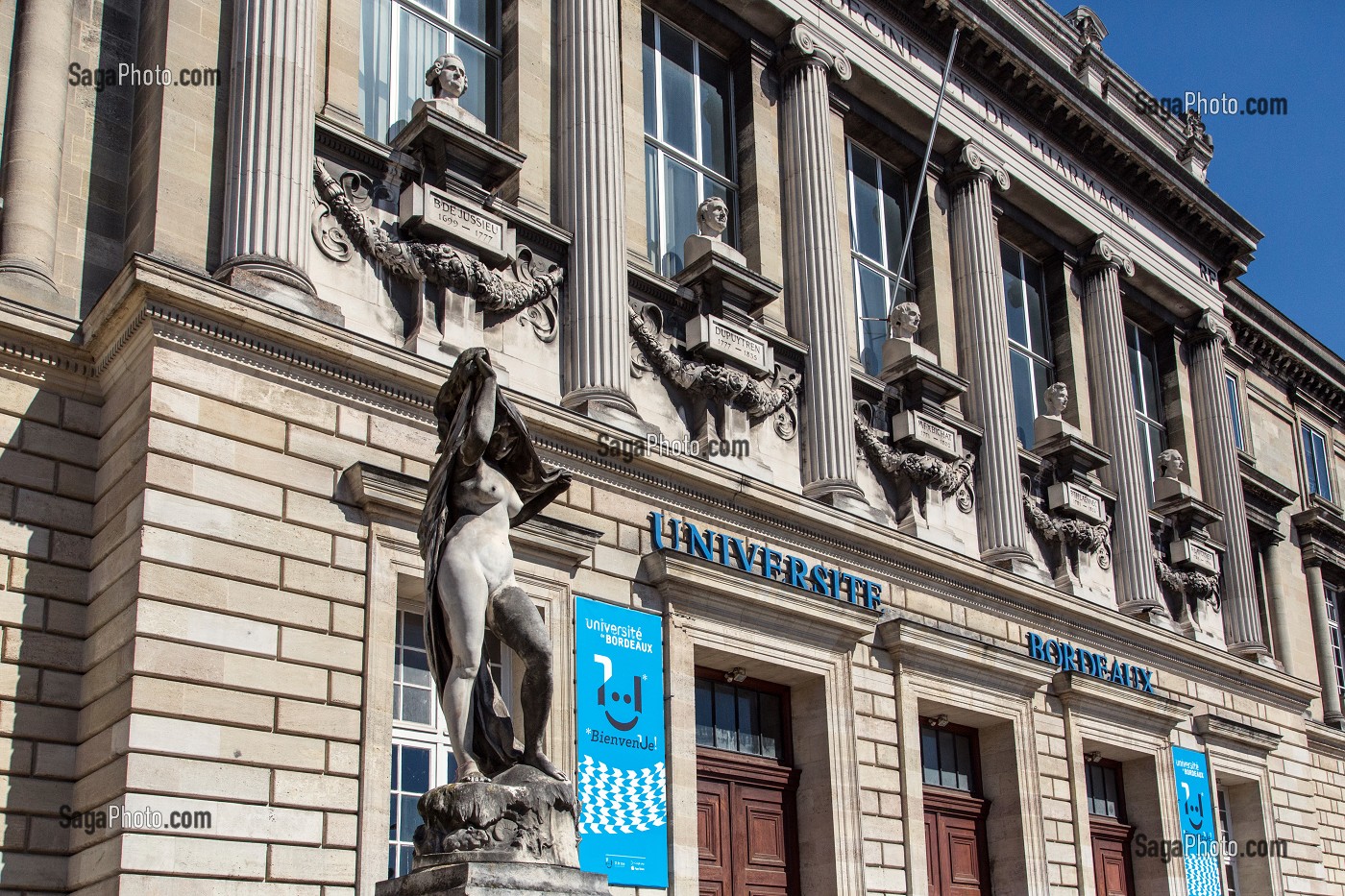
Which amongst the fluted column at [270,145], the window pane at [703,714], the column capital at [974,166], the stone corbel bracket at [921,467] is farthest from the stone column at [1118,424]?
the fluted column at [270,145]

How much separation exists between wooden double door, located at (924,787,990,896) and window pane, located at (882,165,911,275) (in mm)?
8208

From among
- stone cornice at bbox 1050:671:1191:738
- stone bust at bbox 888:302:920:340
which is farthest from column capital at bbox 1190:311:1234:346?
stone bust at bbox 888:302:920:340

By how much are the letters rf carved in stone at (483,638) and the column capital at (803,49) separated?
12807 mm

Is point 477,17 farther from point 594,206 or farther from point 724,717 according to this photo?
point 724,717

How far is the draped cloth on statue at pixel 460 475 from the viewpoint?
9227mm

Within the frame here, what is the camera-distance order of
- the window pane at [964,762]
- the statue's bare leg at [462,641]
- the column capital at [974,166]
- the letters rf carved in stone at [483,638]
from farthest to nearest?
the column capital at [974,166] → the window pane at [964,762] → the statue's bare leg at [462,641] → the letters rf carved in stone at [483,638]

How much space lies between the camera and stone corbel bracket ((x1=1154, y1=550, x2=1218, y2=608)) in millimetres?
26094

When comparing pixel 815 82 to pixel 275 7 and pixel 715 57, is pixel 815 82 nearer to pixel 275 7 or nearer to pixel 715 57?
pixel 715 57

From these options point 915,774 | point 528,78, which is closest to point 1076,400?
point 915,774

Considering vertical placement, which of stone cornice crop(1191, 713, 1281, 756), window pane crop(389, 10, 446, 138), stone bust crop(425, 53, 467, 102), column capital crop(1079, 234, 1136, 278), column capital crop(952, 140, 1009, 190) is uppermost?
column capital crop(952, 140, 1009, 190)

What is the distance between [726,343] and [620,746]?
5686 millimetres

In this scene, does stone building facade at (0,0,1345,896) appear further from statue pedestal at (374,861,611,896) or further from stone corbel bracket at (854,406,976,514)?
statue pedestal at (374,861,611,896)

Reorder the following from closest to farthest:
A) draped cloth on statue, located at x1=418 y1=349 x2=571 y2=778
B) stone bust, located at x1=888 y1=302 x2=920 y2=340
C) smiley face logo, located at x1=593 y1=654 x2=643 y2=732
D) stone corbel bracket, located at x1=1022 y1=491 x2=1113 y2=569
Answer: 1. draped cloth on statue, located at x1=418 y1=349 x2=571 y2=778
2. smiley face logo, located at x1=593 y1=654 x2=643 y2=732
3. stone bust, located at x1=888 y1=302 x2=920 y2=340
4. stone corbel bracket, located at x1=1022 y1=491 x2=1113 y2=569

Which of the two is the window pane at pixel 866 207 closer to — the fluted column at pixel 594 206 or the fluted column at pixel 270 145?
the fluted column at pixel 594 206
